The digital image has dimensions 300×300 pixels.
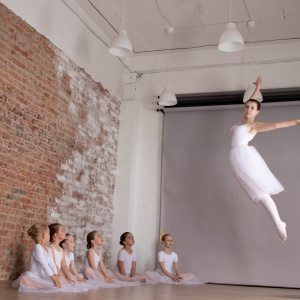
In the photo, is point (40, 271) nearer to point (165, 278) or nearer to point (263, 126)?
point (165, 278)

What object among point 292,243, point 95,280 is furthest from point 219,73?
point 95,280

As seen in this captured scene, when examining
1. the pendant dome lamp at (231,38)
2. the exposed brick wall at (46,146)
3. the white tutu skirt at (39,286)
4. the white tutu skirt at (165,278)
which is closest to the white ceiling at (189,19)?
the exposed brick wall at (46,146)

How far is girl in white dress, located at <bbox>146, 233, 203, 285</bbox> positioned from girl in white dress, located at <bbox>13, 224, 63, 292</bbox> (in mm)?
2279

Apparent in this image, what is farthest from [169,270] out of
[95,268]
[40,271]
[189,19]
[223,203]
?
[189,19]

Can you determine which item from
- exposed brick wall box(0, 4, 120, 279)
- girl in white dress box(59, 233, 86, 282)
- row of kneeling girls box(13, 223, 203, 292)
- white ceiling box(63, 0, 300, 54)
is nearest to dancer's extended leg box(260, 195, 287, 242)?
row of kneeling girls box(13, 223, 203, 292)

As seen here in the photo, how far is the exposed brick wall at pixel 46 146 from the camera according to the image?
520 centimetres

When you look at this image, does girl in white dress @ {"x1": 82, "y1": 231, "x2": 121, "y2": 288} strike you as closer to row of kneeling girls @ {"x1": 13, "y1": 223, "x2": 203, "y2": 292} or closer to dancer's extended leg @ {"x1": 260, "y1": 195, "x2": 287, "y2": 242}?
row of kneeling girls @ {"x1": 13, "y1": 223, "x2": 203, "y2": 292}

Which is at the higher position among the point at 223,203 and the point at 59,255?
the point at 223,203

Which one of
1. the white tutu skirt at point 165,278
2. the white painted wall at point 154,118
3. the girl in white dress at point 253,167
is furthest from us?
the white painted wall at point 154,118

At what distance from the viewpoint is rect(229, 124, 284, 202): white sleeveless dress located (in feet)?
16.9

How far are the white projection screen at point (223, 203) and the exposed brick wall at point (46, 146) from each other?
1.09 meters

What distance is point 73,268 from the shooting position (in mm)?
5418

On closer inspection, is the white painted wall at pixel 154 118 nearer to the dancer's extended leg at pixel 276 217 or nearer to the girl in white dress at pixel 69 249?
the girl in white dress at pixel 69 249

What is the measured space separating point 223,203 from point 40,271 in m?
3.66
